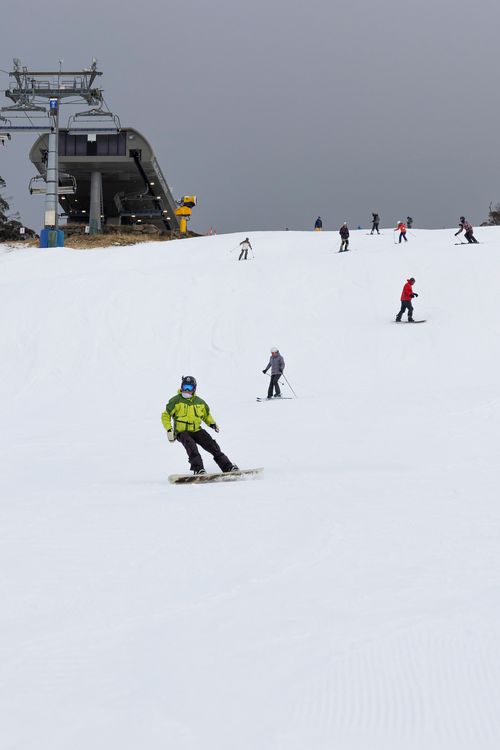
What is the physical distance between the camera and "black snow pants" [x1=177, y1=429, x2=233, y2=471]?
8.62m

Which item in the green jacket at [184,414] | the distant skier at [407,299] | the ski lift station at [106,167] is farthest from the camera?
the ski lift station at [106,167]

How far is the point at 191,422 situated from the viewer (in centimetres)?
881

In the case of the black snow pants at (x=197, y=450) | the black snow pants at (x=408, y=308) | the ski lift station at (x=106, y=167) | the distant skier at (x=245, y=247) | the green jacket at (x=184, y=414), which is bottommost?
the black snow pants at (x=197, y=450)

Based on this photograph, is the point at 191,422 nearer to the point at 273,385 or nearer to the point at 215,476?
the point at 215,476

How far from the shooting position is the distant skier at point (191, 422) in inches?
342

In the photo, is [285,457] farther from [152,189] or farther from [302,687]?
[152,189]

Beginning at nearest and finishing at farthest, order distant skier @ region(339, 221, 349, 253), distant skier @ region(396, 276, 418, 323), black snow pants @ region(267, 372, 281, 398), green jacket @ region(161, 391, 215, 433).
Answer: green jacket @ region(161, 391, 215, 433) → black snow pants @ region(267, 372, 281, 398) → distant skier @ region(396, 276, 418, 323) → distant skier @ region(339, 221, 349, 253)

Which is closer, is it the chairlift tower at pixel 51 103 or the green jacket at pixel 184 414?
the green jacket at pixel 184 414

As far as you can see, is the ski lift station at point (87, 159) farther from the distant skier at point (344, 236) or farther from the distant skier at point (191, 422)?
the distant skier at point (191, 422)

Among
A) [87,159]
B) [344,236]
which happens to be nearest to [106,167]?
[87,159]

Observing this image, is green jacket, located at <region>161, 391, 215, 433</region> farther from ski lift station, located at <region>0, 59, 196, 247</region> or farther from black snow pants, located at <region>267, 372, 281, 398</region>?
ski lift station, located at <region>0, 59, 196, 247</region>

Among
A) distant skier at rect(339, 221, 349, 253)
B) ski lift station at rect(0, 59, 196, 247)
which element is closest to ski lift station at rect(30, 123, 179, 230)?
ski lift station at rect(0, 59, 196, 247)

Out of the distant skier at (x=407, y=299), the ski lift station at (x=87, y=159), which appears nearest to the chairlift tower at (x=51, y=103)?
the ski lift station at (x=87, y=159)

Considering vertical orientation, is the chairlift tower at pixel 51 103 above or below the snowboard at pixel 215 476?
above
